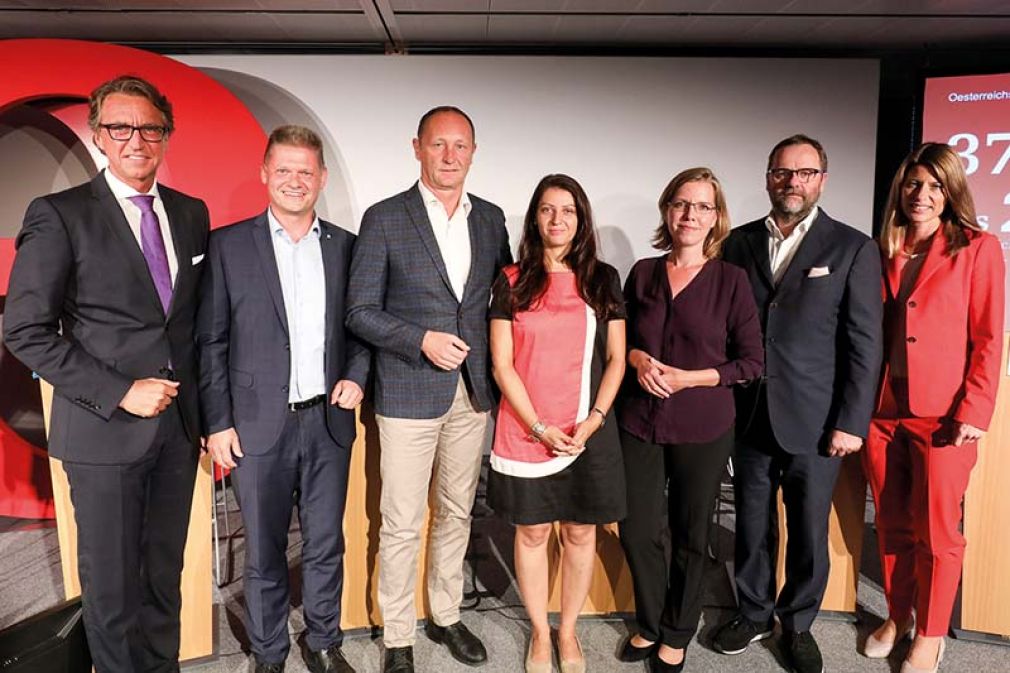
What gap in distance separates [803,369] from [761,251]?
436 mm

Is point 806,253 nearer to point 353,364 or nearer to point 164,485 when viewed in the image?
point 353,364

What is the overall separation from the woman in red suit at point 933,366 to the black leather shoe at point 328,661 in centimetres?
196

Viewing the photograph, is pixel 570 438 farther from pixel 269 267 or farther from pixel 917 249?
pixel 917 249

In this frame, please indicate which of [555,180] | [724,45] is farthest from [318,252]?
[724,45]

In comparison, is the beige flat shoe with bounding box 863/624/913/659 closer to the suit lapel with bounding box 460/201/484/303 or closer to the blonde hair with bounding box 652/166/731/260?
the blonde hair with bounding box 652/166/731/260

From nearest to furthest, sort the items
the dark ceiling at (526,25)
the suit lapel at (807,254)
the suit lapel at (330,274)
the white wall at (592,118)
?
the suit lapel at (330,274)
the suit lapel at (807,254)
the dark ceiling at (526,25)
the white wall at (592,118)

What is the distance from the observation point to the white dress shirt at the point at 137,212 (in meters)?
1.95

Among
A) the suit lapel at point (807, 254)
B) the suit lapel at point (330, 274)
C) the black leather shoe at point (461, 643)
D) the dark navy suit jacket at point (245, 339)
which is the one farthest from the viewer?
the black leather shoe at point (461, 643)

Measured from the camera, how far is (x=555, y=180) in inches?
84.9

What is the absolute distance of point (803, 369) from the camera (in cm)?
237

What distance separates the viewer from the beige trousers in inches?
91.5

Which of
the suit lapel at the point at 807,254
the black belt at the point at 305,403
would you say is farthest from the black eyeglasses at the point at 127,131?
the suit lapel at the point at 807,254

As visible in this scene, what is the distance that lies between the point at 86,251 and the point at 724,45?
3952 mm

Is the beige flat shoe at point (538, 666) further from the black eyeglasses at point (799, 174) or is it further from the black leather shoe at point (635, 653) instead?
the black eyeglasses at point (799, 174)
